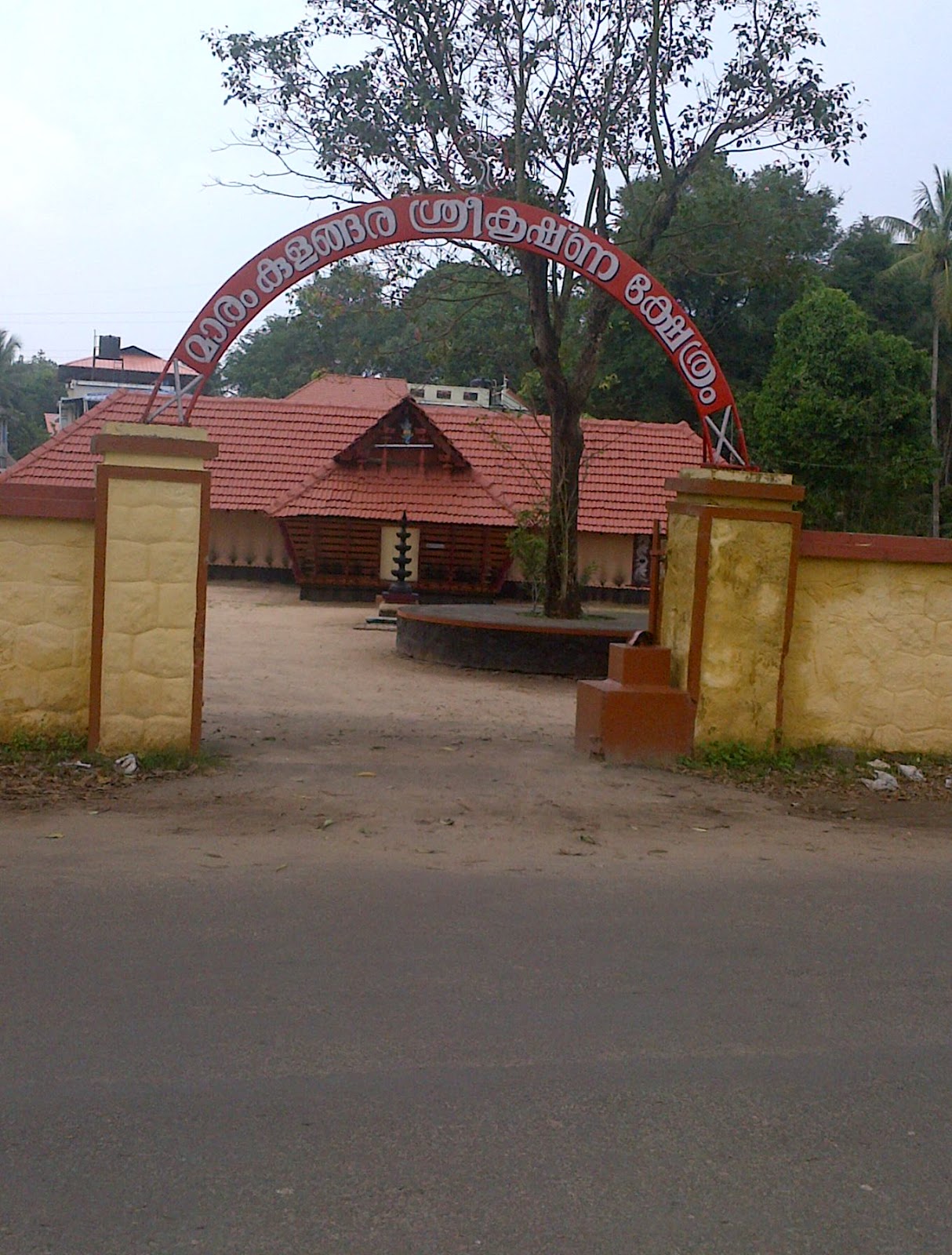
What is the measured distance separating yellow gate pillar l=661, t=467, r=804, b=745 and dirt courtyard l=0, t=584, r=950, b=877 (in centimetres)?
73

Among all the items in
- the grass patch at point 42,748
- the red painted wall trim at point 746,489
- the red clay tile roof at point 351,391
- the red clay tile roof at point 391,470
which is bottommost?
the grass patch at point 42,748

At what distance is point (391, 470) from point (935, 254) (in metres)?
23.0

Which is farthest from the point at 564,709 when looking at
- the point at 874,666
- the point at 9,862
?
the point at 9,862

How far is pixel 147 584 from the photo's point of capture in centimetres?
922

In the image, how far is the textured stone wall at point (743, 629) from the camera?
10062 millimetres

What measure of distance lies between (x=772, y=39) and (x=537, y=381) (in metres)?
16.4

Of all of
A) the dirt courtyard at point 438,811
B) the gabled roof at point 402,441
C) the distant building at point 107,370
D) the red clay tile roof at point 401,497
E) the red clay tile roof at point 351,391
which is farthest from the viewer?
the distant building at point 107,370

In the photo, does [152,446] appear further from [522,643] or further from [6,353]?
[6,353]

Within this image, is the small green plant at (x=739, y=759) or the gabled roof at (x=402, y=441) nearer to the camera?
the small green plant at (x=739, y=759)

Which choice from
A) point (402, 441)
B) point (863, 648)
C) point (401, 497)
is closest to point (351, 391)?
point (402, 441)

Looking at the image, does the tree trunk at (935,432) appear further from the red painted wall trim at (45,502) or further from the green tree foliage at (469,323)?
the red painted wall trim at (45,502)

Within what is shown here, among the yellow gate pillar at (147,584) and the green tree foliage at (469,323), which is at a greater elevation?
the green tree foliage at (469,323)

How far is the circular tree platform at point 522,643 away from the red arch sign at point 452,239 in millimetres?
6041

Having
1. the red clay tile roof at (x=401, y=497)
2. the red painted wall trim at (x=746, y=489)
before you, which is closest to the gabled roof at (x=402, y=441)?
the red clay tile roof at (x=401, y=497)
